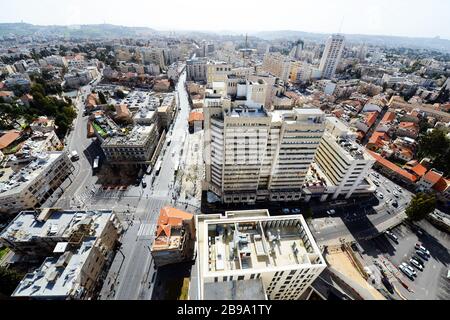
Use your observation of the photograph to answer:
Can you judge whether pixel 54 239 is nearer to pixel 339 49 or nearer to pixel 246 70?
pixel 246 70

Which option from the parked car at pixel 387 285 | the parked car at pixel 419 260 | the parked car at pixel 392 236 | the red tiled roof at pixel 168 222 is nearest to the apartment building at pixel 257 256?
the red tiled roof at pixel 168 222

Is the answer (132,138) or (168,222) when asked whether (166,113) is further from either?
(168,222)

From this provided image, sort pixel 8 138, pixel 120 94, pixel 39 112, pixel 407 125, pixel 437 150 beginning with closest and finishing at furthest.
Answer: pixel 437 150, pixel 8 138, pixel 407 125, pixel 39 112, pixel 120 94

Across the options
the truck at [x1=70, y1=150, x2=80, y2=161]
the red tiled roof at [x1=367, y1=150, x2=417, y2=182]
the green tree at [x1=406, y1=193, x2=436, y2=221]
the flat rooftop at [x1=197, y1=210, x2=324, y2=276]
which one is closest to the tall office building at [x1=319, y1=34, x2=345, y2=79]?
the red tiled roof at [x1=367, y1=150, x2=417, y2=182]

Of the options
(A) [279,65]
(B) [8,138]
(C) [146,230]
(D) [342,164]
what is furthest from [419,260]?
(A) [279,65]

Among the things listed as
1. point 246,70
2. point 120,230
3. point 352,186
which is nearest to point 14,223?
point 120,230
